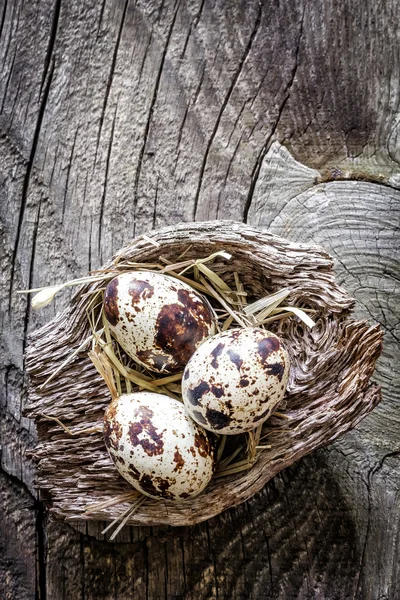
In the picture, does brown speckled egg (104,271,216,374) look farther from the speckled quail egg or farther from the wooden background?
the wooden background

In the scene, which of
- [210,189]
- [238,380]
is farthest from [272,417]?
[210,189]

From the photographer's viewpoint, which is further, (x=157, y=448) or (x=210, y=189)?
(x=210, y=189)

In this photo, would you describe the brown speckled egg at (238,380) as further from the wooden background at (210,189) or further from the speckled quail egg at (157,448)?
the wooden background at (210,189)

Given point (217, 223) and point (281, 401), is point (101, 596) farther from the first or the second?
point (217, 223)

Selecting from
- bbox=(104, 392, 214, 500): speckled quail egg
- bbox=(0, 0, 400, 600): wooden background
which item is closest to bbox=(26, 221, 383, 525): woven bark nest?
bbox=(104, 392, 214, 500): speckled quail egg

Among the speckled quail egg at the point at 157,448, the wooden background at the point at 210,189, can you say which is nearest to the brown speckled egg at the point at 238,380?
the speckled quail egg at the point at 157,448

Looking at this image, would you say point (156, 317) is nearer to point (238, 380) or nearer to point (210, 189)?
point (238, 380)
